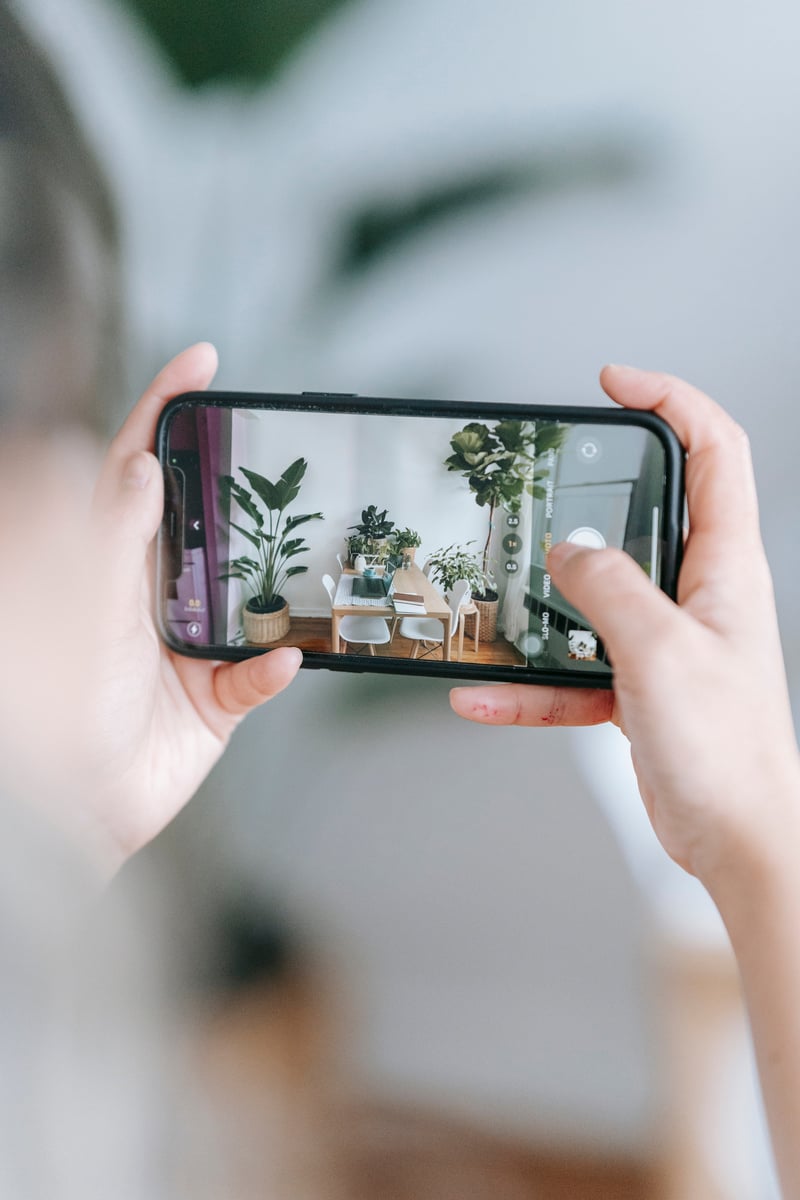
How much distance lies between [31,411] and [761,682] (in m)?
0.56

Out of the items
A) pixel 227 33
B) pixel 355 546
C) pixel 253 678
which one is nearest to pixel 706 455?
pixel 355 546

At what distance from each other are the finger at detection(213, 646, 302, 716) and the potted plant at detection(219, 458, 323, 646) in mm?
19

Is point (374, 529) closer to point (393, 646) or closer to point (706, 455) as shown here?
point (393, 646)

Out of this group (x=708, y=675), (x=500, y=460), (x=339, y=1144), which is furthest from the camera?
(x=339, y=1144)

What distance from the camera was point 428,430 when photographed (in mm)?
441

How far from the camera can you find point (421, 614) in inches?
18.0

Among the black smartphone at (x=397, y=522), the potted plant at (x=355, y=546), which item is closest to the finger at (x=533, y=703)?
the black smartphone at (x=397, y=522)

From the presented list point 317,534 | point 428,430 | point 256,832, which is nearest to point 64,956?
point 256,832

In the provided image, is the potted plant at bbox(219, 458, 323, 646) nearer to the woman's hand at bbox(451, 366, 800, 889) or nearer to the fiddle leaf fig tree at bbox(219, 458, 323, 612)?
the fiddle leaf fig tree at bbox(219, 458, 323, 612)

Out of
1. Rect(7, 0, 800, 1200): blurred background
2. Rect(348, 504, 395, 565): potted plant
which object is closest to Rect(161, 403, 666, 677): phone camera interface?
Rect(348, 504, 395, 565): potted plant

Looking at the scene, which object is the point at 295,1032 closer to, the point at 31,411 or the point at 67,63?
the point at 31,411

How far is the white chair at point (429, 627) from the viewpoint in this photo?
45cm

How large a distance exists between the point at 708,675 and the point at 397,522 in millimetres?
219

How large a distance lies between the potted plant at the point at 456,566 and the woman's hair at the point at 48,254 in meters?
0.33
